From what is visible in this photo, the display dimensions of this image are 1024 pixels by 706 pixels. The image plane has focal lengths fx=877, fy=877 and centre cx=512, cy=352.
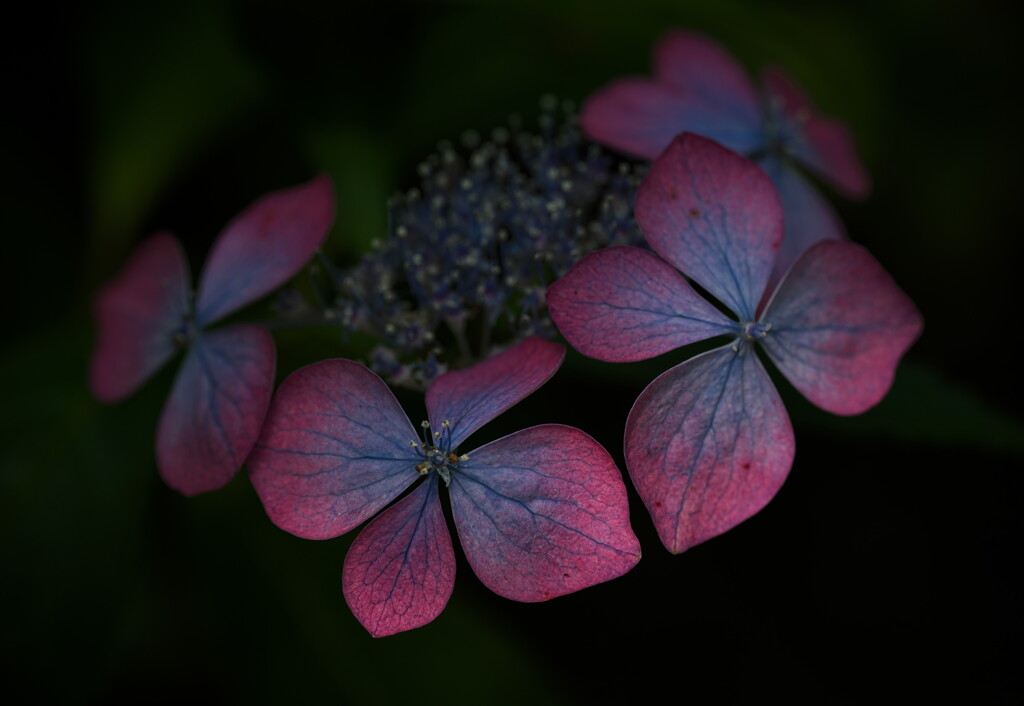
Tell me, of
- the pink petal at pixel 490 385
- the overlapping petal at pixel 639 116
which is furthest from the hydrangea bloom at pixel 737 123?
the pink petal at pixel 490 385

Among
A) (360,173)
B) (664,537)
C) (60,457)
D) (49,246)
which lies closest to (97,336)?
(60,457)

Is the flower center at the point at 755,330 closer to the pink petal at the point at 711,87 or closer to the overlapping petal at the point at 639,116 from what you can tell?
the overlapping petal at the point at 639,116

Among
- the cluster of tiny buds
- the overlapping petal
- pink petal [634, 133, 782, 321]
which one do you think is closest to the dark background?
the cluster of tiny buds

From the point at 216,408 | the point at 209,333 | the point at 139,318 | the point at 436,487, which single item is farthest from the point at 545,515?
the point at 139,318

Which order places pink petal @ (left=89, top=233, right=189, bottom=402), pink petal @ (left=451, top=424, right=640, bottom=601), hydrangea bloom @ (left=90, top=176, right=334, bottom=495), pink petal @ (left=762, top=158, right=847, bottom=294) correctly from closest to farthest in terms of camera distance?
pink petal @ (left=451, top=424, right=640, bottom=601) → hydrangea bloom @ (left=90, top=176, right=334, bottom=495) → pink petal @ (left=89, top=233, right=189, bottom=402) → pink petal @ (left=762, top=158, right=847, bottom=294)

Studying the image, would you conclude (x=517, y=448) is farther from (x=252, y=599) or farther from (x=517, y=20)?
(x=517, y=20)

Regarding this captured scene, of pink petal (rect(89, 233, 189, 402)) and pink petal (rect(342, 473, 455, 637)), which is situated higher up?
pink petal (rect(89, 233, 189, 402))

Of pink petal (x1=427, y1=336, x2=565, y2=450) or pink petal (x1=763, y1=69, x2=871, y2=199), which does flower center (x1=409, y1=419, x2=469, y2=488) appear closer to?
pink petal (x1=427, y1=336, x2=565, y2=450)

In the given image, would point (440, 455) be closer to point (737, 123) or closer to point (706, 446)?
point (706, 446)
